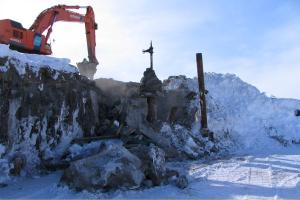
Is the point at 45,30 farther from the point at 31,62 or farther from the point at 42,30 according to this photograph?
the point at 31,62

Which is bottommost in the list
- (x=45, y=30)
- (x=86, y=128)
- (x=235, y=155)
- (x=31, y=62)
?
(x=235, y=155)

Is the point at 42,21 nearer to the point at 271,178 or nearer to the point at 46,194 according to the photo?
the point at 46,194

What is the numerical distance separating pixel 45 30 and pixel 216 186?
979 cm

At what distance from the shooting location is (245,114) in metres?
24.6

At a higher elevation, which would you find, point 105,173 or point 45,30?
point 45,30

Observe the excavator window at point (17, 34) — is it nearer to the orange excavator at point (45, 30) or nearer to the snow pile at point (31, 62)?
the orange excavator at point (45, 30)

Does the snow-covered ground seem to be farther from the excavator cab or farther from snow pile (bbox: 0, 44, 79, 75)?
the excavator cab

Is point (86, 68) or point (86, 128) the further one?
point (86, 68)

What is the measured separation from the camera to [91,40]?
19.7m

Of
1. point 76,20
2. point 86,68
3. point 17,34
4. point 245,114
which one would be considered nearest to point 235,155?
point 86,68

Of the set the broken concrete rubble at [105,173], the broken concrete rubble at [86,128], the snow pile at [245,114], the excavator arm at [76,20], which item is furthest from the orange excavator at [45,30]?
the broken concrete rubble at [105,173]

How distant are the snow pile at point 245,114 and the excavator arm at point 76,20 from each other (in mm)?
4582

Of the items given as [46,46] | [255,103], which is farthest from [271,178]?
[255,103]

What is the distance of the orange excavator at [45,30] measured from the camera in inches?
598
